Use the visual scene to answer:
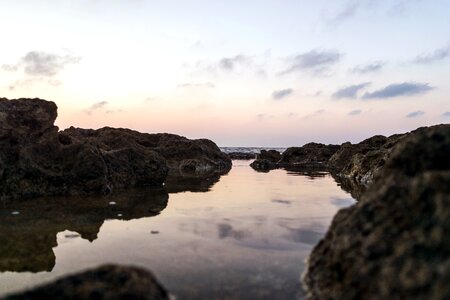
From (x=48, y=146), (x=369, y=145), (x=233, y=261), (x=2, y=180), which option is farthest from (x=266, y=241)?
(x=369, y=145)

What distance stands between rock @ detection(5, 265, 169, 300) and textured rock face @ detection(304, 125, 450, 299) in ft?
6.88

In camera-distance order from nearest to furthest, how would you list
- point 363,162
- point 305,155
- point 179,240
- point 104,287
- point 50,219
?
point 104,287, point 179,240, point 50,219, point 363,162, point 305,155

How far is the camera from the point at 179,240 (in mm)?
8305

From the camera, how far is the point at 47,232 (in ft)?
29.6

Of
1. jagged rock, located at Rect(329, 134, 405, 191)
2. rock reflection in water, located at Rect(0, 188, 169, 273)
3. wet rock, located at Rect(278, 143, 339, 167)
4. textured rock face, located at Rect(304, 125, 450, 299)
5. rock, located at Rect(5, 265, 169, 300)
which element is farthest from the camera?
wet rock, located at Rect(278, 143, 339, 167)

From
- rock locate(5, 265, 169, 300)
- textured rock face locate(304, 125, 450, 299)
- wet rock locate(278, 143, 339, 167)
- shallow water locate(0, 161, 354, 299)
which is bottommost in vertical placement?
shallow water locate(0, 161, 354, 299)

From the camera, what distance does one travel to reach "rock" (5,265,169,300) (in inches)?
151

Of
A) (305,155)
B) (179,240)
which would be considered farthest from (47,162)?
(305,155)

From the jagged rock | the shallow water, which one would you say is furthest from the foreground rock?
the jagged rock

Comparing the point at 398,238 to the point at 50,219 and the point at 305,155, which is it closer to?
the point at 50,219

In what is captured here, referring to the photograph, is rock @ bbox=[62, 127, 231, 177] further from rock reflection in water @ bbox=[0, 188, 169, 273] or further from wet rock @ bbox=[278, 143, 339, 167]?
rock reflection in water @ bbox=[0, 188, 169, 273]

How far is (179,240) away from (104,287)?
4.41 meters

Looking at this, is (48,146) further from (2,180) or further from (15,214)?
(15,214)

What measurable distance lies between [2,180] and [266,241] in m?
10.2
